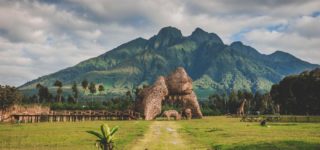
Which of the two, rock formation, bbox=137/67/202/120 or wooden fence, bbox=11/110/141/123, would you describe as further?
rock formation, bbox=137/67/202/120

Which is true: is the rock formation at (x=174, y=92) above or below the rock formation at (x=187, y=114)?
above

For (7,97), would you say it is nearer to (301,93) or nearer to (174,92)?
(174,92)

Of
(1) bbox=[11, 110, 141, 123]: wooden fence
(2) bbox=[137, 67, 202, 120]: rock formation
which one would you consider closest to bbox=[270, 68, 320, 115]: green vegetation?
(2) bbox=[137, 67, 202, 120]: rock formation

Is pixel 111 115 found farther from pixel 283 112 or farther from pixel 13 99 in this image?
pixel 283 112

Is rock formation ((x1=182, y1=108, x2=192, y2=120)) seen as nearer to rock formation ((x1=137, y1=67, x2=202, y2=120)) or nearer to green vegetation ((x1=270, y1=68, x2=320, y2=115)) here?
A: rock formation ((x1=137, y1=67, x2=202, y2=120))

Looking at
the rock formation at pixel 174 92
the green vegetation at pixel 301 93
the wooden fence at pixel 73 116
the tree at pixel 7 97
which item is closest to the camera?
the tree at pixel 7 97

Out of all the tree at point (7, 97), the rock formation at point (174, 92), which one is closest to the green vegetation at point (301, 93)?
the rock formation at point (174, 92)

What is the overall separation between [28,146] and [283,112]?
11023 centimetres

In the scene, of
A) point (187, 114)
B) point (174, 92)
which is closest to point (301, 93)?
point (187, 114)

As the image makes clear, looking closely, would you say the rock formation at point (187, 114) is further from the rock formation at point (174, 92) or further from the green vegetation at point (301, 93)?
the green vegetation at point (301, 93)

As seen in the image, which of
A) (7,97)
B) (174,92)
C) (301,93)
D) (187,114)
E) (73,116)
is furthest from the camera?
(301,93)

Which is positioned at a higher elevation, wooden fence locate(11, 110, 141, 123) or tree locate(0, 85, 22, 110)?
tree locate(0, 85, 22, 110)

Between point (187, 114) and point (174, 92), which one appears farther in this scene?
point (174, 92)

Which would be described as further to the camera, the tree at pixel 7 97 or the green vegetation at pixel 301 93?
the green vegetation at pixel 301 93
